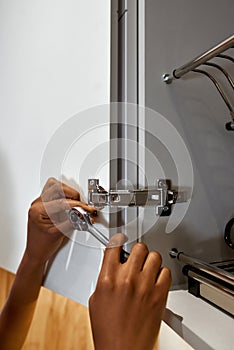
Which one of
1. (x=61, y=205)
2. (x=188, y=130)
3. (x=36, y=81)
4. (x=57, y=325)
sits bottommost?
(x=57, y=325)

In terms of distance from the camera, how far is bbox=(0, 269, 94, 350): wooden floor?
114 cm

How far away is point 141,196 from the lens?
1.72 feet

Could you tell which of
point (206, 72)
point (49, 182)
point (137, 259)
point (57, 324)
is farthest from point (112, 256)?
point (57, 324)

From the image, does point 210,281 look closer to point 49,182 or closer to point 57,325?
point 49,182

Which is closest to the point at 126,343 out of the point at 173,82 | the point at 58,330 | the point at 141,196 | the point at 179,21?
the point at 141,196

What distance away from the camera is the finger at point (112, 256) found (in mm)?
442

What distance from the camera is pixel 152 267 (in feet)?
1.43

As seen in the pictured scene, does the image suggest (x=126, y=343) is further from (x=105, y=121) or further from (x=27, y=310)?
(x=27, y=310)

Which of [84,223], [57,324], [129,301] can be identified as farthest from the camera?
[57,324]

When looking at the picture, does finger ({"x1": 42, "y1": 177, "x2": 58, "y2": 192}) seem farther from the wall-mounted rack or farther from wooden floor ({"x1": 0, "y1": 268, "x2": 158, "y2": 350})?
wooden floor ({"x1": 0, "y1": 268, "x2": 158, "y2": 350})

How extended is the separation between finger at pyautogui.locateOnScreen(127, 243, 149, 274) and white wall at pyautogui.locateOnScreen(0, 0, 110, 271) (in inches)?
9.2

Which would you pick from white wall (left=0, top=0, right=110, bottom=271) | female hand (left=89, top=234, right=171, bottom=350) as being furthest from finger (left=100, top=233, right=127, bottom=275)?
white wall (left=0, top=0, right=110, bottom=271)

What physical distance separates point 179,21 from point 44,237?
19.0 inches

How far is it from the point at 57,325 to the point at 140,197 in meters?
0.85
